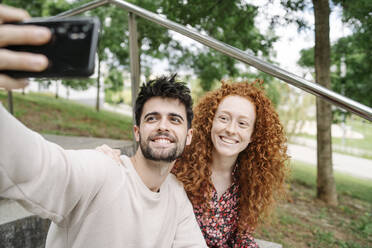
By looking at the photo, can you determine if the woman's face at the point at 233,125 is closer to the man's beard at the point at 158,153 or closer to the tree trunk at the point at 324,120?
the man's beard at the point at 158,153

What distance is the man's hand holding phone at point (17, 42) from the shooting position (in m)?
0.60

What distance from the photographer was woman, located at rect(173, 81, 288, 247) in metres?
1.93

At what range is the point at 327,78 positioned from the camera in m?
4.80

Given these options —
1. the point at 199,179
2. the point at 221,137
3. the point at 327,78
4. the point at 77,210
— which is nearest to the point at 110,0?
the point at 221,137

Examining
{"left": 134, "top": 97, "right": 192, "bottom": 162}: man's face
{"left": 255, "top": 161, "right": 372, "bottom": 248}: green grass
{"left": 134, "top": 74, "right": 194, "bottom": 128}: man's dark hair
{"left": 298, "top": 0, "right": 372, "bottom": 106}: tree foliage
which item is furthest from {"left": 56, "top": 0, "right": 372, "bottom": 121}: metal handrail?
{"left": 298, "top": 0, "right": 372, "bottom": 106}: tree foliage

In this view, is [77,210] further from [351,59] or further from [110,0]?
[351,59]

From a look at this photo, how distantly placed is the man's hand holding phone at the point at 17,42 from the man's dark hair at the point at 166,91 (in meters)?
0.94

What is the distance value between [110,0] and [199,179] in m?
1.44

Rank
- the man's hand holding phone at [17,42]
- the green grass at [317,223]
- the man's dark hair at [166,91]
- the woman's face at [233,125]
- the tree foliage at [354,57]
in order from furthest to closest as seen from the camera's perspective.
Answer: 1. the tree foliage at [354,57]
2. the green grass at [317,223]
3. the woman's face at [233,125]
4. the man's dark hair at [166,91]
5. the man's hand holding phone at [17,42]

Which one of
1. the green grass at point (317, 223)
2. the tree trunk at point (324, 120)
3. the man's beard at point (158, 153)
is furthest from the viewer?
the tree trunk at point (324, 120)

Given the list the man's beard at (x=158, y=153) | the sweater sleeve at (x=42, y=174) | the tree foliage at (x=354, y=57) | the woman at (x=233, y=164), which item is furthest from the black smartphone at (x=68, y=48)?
the tree foliage at (x=354, y=57)

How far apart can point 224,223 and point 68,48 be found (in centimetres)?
165

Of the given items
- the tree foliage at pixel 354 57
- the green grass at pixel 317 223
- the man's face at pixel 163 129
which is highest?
the tree foliage at pixel 354 57

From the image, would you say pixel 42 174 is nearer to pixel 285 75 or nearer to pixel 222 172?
pixel 285 75
